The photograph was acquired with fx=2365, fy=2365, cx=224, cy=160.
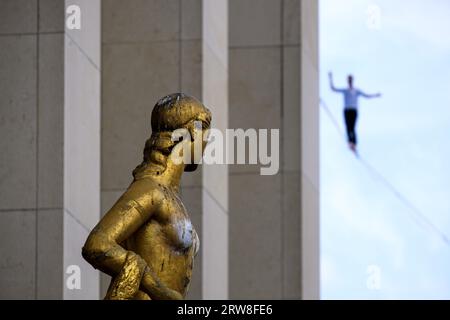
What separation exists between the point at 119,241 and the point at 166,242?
44cm

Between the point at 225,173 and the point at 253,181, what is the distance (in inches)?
215

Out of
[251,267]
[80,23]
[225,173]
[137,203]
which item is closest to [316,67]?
[251,267]

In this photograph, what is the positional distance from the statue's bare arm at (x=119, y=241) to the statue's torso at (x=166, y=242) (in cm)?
11

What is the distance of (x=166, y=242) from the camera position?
16438 millimetres

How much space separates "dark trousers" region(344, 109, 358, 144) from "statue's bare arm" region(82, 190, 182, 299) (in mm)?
32725

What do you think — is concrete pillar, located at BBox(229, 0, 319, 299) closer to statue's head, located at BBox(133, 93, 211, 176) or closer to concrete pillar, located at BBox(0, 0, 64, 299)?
concrete pillar, located at BBox(0, 0, 64, 299)

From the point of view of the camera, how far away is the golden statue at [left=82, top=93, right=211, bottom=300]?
16.0 metres

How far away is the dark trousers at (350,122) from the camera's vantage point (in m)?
48.9

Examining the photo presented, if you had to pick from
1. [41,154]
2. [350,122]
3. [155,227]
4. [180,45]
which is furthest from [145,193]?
[350,122]

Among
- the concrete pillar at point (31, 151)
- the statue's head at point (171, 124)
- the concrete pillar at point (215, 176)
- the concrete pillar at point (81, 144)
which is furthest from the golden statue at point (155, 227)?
the concrete pillar at point (215, 176)

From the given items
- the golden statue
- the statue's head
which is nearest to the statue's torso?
the golden statue

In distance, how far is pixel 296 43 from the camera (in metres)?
35.1

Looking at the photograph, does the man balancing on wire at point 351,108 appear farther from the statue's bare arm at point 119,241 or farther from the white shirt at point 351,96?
the statue's bare arm at point 119,241

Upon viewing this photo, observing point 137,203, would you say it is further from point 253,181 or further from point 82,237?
point 253,181
